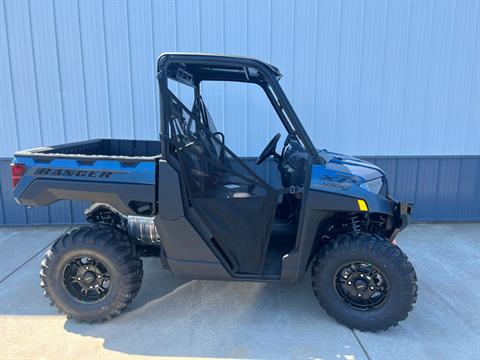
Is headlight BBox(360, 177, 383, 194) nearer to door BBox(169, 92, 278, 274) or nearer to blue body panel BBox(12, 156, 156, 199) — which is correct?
door BBox(169, 92, 278, 274)

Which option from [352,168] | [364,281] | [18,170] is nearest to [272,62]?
[352,168]

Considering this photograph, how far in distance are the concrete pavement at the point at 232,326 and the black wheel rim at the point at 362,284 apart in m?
0.23

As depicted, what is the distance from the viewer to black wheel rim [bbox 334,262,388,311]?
2660 millimetres

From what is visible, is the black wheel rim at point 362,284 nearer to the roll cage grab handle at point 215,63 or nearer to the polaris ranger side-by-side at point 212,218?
the polaris ranger side-by-side at point 212,218

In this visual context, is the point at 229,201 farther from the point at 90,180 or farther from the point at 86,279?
the point at 86,279

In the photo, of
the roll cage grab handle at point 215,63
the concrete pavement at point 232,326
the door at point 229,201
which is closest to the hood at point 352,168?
the roll cage grab handle at point 215,63

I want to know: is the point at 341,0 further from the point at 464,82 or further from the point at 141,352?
the point at 141,352

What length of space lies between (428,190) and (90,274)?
4.82 m

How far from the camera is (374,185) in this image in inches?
109

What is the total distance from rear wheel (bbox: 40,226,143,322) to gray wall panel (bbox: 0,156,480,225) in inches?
104

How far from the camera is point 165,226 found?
2631 mm

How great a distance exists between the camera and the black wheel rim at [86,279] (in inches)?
109

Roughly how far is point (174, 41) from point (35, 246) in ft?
10.7

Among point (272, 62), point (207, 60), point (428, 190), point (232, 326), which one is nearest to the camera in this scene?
point (207, 60)
